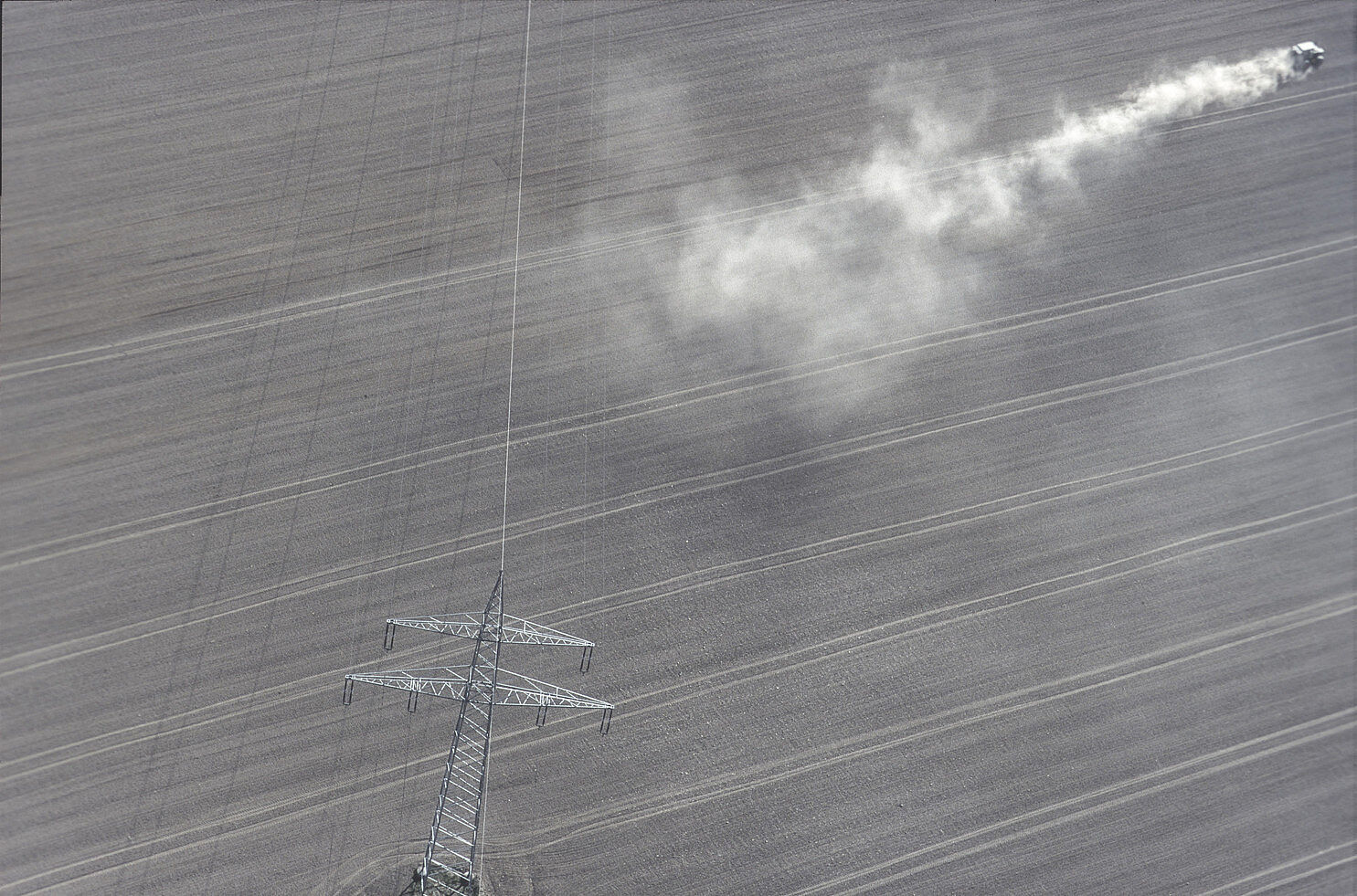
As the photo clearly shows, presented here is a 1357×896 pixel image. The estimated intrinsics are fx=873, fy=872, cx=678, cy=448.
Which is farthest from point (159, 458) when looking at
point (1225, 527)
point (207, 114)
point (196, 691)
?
point (1225, 527)

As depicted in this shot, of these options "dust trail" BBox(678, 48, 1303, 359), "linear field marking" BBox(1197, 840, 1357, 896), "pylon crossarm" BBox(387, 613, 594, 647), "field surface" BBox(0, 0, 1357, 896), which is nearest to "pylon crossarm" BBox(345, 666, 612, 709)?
"field surface" BBox(0, 0, 1357, 896)

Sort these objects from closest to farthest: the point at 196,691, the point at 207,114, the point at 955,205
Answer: the point at 196,691 → the point at 207,114 → the point at 955,205

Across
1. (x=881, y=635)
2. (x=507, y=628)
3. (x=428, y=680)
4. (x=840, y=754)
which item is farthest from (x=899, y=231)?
(x=428, y=680)

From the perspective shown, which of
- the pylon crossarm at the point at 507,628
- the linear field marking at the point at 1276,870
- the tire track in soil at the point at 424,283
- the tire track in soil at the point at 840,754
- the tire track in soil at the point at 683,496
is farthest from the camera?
the linear field marking at the point at 1276,870

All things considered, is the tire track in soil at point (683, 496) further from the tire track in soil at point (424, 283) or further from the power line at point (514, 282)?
the tire track in soil at point (424, 283)

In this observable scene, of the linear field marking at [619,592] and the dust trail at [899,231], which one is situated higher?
the dust trail at [899,231]

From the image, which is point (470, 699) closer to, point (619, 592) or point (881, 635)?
point (619, 592)

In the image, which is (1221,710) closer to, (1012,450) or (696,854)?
(1012,450)

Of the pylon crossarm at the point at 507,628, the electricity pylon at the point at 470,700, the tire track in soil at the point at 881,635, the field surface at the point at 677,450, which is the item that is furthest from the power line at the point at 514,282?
the tire track in soil at the point at 881,635

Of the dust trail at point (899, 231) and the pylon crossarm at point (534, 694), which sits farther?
the dust trail at point (899, 231)
